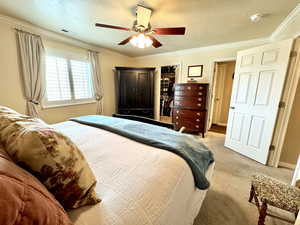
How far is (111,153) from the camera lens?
1.14 meters

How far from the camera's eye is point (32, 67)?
2439 millimetres

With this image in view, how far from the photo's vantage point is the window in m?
2.81

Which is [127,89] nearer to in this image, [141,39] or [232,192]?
[141,39]

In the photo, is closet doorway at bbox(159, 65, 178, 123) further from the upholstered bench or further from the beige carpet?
the upholstered bench

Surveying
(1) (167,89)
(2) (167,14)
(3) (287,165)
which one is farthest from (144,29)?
(3) (287,165)

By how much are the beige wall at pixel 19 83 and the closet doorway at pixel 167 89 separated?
1.58 metres

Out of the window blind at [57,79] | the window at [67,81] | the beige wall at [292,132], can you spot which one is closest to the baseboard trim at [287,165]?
the beige wall at [292,132]

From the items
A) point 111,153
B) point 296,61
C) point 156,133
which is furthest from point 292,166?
point 111,153

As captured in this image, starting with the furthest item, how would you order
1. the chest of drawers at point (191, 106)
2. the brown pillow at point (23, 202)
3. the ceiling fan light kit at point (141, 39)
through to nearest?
the chest of drawers at point (191, 106) < the ceiling fan light kit at point (141, 39) < the brown pillow at point (23, 202)

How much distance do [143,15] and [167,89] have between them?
298cm

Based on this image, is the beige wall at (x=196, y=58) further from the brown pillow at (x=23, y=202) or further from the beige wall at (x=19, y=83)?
the brown pillow at (x=23, y=202)

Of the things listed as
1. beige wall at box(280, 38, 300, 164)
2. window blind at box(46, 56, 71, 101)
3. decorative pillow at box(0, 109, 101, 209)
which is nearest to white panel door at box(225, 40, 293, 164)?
beige wall at box(280, 38, 300, 164)

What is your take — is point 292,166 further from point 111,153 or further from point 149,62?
point 149,62

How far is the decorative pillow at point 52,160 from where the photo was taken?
537 mm
